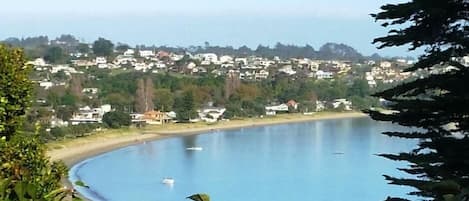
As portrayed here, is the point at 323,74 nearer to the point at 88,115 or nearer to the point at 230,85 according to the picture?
the point at 230,85

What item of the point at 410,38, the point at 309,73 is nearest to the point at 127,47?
the point at 309,73

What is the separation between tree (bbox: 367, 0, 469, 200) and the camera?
3766mm

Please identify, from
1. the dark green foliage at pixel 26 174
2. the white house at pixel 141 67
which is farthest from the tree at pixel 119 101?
the dark green foliage at pixel 26 174

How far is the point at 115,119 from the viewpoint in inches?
1283

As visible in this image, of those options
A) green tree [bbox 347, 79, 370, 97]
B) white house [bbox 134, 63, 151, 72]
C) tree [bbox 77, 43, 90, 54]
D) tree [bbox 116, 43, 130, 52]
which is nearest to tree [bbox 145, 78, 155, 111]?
white house [bbox 134, 63, 151, 72]

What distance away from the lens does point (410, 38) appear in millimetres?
3947

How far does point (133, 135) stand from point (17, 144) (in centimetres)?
3014

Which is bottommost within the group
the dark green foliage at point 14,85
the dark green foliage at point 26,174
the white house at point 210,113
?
the white house at point 210,113

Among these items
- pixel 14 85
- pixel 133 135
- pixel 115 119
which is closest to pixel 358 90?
pixel 133 135

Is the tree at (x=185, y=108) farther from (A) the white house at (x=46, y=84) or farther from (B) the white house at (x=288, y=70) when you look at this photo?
(B) the white house at (x=288, y=70)

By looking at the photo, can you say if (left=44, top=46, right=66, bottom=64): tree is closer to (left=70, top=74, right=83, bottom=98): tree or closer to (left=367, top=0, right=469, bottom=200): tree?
(left=70, top=74, right=83, bottom=98): tree

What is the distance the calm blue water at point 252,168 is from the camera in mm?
17578

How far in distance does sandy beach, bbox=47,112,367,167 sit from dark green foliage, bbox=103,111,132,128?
338mm

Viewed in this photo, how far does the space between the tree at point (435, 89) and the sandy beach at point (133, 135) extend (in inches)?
743
